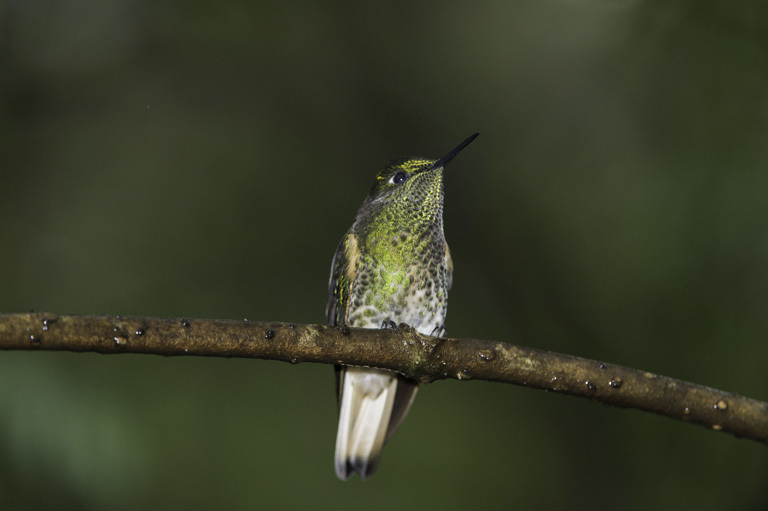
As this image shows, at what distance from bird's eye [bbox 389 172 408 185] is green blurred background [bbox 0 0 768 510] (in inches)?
53.6

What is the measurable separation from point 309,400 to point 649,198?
238 cm

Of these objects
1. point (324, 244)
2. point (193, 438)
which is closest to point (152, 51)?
point (324, 244)

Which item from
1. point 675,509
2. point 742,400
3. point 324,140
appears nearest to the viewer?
point 742,400

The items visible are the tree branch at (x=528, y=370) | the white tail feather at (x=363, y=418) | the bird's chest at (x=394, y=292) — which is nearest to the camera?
the tree branch at (x=528, y=370)

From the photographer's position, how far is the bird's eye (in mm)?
2770

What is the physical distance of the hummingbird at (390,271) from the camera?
256 centimetres

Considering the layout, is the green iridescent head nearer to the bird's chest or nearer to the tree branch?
the bird's chest

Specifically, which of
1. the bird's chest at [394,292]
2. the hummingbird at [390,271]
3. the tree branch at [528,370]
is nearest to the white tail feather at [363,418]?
the hummingbird at [390,271]

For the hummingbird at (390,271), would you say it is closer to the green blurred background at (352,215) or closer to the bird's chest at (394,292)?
the bird's chest at (394,292)

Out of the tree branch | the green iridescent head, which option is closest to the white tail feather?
the green iridescent head

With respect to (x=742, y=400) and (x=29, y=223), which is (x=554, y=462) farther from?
(x=29, y=223)

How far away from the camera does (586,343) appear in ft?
13.9

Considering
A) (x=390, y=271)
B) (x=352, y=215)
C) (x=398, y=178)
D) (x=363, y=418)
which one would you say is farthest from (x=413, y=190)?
(x=352, y=215)

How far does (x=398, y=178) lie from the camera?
110 inches
